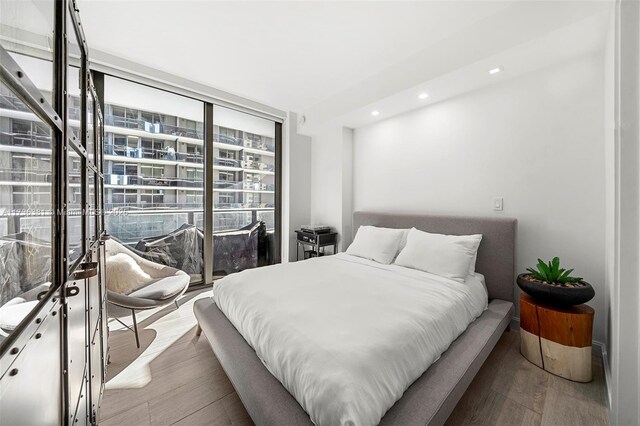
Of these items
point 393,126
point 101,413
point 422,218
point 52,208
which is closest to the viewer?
point 52,208

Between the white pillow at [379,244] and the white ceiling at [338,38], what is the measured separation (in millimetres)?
1488

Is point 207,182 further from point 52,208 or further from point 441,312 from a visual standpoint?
point 441,312

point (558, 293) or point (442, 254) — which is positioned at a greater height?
point (442, 254)

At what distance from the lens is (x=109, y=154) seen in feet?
9.05

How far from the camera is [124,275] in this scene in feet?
7.84

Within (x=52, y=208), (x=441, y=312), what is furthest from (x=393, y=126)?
(x=52, y=208)

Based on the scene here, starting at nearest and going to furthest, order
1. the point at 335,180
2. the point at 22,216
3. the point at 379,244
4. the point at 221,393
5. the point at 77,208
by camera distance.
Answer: the point at 22,216 → the point at 77,208 → the point at 221,393 → the point at 379,244 → the point at 335,180

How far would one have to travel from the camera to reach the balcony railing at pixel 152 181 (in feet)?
9.07

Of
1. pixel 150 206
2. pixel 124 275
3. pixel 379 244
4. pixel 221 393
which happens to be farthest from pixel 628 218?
pixel 150 206

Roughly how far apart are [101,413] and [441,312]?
2.09m

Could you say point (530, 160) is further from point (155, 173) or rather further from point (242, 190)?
point (155, 173)

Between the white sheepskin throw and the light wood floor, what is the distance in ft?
1.62

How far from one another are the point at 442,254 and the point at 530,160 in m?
1.15

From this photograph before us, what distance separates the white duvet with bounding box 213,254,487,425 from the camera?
3.29 feet
